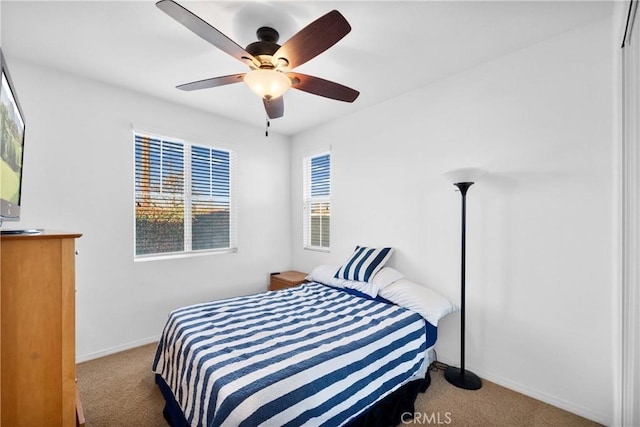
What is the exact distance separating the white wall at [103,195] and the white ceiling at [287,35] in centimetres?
25

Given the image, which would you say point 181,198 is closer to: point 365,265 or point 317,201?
point 317,201

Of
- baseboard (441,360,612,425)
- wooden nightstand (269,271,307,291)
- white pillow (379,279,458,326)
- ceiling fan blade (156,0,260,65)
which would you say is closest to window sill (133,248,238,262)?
wooden nightstand (269,271,307,291)

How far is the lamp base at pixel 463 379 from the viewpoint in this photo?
7.27 ft

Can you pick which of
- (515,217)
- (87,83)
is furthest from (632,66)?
Answer: (87,83)

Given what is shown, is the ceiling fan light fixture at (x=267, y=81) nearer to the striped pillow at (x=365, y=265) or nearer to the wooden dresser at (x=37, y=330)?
the wooden dresser at (x=37, y=330)

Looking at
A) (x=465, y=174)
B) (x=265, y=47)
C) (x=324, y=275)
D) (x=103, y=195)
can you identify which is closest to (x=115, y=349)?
(x=103, y=195)

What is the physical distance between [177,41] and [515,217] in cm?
297

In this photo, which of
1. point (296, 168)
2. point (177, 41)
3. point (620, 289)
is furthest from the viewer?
point (296, 168)

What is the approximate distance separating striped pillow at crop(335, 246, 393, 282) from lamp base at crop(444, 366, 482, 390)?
1056 mm

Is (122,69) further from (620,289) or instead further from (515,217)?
(620,289)

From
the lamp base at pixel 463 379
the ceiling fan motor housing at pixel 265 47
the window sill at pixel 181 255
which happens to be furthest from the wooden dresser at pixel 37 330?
the lamp base at pixel 463 379

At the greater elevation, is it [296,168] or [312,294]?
[296,168]

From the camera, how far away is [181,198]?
329 cm

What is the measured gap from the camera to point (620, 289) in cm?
164
